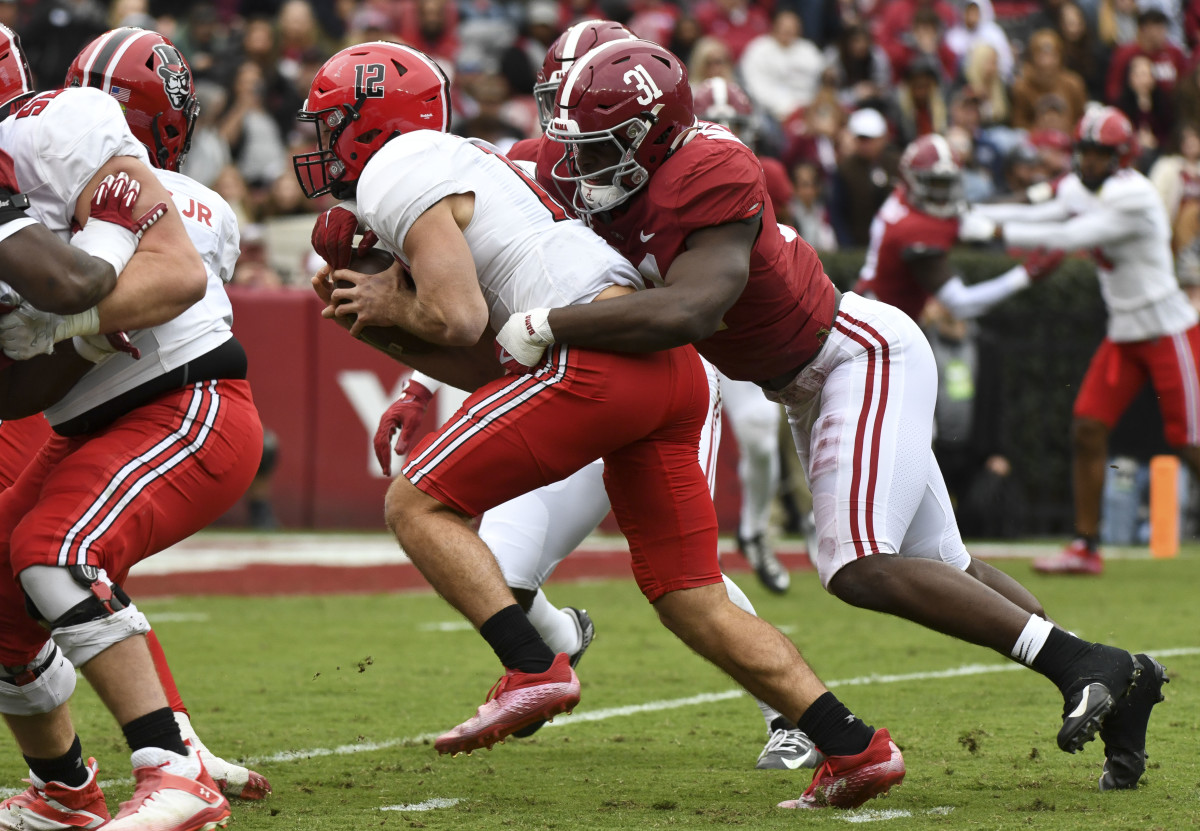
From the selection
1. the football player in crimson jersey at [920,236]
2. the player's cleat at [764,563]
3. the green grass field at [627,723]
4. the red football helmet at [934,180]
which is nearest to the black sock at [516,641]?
the green grass field at [627,723]

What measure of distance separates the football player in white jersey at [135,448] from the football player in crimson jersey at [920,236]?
4.35 metres

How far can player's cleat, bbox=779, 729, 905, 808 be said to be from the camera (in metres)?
3.67

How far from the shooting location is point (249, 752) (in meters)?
4.58

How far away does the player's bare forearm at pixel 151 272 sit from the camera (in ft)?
11.1

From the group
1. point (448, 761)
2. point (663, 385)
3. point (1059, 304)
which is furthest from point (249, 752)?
point (1059, 304)

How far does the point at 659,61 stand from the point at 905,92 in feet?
34.8

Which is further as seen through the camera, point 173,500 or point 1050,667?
point 1050,667

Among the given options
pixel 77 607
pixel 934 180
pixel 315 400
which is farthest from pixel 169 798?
pixel 315 400

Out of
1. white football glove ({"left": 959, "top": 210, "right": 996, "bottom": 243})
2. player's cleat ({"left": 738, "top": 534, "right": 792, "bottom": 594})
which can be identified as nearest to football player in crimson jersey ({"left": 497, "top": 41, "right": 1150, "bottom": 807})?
player's cleat ({"left": 738, "top": 534, "right": 792, "bottom": 594})

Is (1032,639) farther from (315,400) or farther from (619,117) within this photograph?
(315,400)

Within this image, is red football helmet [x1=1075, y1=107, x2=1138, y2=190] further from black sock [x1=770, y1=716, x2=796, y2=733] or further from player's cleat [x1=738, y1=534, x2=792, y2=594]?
black sock [x1=770, y1=716, x2=796, y2=733]

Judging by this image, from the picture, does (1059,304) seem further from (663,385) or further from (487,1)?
(663,385)

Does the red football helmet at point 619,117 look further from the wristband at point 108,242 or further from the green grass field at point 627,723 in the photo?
the green grass field at point 627,723

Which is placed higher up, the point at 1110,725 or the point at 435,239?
the point at 435,239
